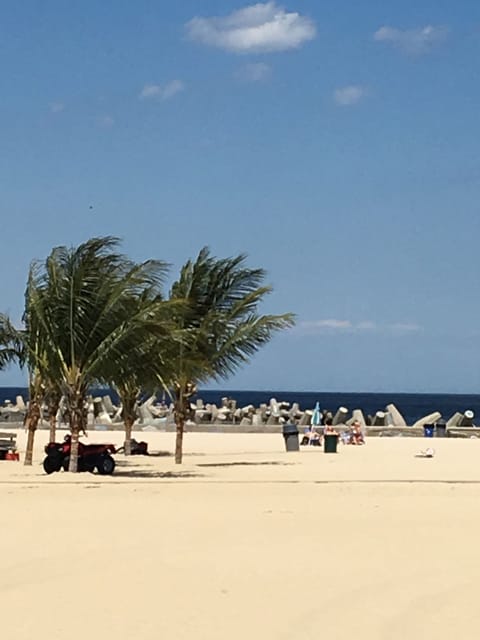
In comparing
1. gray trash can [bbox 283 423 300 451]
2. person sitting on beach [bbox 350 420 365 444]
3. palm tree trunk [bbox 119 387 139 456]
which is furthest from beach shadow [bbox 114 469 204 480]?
person sitting on beach [bbox 350 420 365 444]

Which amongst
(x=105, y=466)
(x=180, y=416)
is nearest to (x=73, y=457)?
(x=105, y=466)

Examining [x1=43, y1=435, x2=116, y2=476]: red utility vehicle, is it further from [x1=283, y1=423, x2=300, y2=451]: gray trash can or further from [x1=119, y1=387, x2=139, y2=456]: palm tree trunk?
[x1=283, y1=423, x2=300, y2=451]: gray trash can

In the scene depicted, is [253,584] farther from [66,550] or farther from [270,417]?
[270,417]

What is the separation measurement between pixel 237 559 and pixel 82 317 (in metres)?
10.00

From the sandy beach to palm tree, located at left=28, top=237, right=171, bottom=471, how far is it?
2.14 m

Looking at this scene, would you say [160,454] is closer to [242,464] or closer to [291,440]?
[291,440]

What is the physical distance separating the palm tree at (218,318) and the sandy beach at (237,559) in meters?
6.05

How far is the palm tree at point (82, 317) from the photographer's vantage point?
1858 cm

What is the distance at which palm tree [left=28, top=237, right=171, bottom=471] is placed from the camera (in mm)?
18578

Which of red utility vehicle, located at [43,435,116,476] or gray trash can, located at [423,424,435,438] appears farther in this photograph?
gray trash can, located at [423,424,435,438]

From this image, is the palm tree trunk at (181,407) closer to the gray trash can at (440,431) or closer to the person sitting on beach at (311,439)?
the person sitting on beach at (311,439)

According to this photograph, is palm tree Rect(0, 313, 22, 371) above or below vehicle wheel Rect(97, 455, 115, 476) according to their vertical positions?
above

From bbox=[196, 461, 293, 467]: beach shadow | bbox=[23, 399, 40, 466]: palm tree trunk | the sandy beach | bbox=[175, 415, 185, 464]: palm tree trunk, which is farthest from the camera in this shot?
bbox=[196, 461, 293, 467]: beach shadow

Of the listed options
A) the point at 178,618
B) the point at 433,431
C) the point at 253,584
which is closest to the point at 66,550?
the point at 253,584
